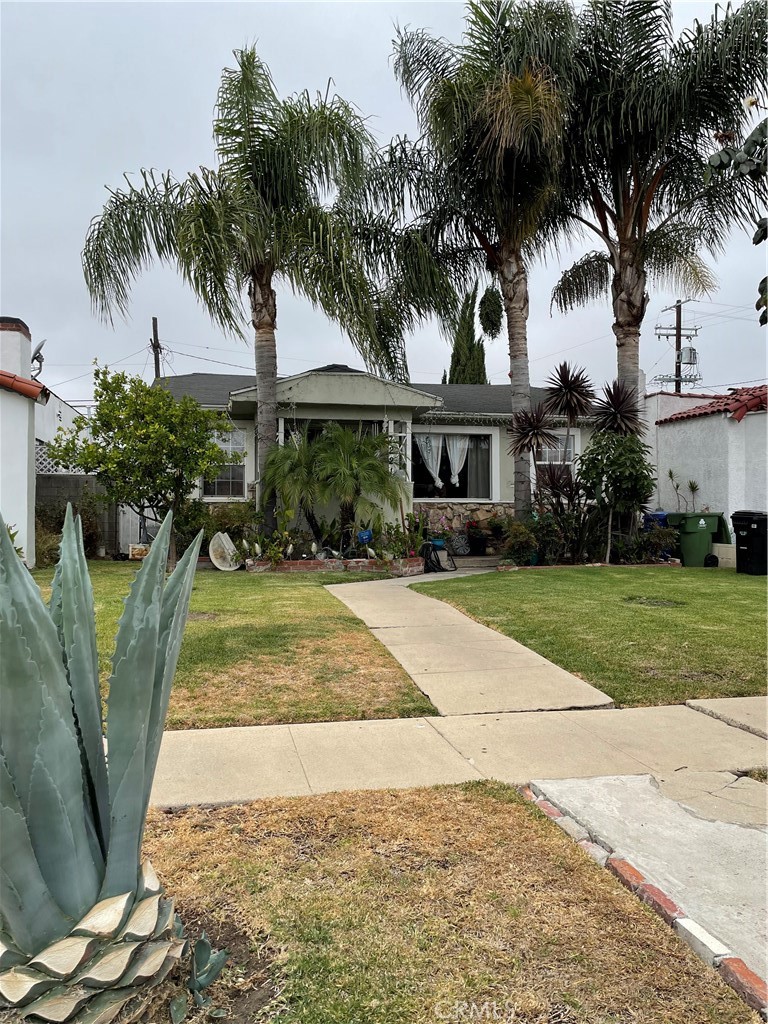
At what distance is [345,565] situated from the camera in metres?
13.2

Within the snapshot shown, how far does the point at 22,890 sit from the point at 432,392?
18.1m

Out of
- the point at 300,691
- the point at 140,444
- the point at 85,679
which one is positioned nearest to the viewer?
the point at 85,679

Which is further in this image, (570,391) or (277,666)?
(570,391)

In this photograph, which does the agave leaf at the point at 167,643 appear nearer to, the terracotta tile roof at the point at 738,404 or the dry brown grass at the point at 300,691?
the dry brown grass at the point at 300,691

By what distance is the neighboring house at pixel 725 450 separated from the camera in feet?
48.4

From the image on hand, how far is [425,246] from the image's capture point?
47.7 feet

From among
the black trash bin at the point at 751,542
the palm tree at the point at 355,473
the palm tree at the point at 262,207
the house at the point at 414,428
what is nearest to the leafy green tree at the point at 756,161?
the palm tree at the point at 262,207

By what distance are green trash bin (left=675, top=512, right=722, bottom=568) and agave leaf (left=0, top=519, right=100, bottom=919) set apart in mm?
14510

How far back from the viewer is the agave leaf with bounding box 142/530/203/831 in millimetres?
1955

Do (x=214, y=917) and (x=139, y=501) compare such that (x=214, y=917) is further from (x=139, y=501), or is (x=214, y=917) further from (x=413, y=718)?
(x=139, y=501)

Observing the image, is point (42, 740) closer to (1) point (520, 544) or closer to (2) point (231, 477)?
(1) point (520, 544)

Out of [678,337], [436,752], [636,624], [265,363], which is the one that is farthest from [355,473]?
[678,337]

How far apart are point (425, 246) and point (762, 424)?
7.75 m

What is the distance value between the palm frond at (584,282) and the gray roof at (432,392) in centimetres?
257
